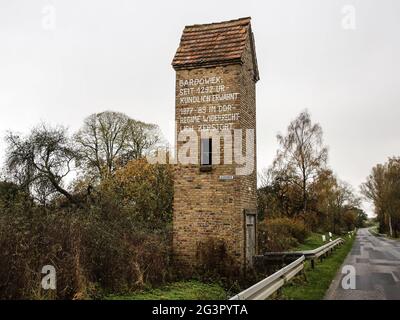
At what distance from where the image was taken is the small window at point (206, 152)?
12.8 meters

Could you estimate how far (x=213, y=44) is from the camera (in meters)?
13.6

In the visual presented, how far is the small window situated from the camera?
12.8 m

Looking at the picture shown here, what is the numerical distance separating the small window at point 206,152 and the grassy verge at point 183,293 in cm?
364

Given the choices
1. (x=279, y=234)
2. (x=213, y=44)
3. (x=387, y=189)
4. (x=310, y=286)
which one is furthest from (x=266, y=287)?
(x=387, y=189)

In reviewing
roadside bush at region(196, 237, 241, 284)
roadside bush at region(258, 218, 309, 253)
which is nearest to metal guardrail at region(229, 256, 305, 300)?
roadside bush at region(196, 237, 241, 284)

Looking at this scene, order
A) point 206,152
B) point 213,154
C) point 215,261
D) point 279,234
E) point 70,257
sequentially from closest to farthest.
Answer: point 70,257, point 215,261, point 213,154, point 206,152, point 279,234

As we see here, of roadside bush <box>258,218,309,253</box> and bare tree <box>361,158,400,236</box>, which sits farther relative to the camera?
bare tree <box>361,158,400,236</box>

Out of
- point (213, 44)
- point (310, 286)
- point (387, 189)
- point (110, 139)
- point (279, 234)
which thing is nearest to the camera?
point (310, 286)

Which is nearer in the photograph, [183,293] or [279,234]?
[183,293]

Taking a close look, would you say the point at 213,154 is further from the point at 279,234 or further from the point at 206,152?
the point at 279,234

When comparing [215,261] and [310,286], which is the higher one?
[215,261]

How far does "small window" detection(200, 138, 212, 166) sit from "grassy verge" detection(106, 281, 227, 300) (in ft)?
11.9

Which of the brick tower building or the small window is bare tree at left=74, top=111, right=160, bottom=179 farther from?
the small window

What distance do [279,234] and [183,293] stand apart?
1529cm
